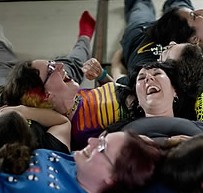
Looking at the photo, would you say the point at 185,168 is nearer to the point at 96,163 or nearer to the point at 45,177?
the point at 96,163

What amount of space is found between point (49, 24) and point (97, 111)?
80 centimetres

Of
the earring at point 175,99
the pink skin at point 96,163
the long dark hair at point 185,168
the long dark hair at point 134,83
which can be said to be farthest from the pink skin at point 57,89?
the long dark hair at point 185,168

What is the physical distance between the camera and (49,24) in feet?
7.99

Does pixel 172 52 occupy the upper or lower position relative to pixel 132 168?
upper

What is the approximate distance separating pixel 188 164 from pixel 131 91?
2.13 ft

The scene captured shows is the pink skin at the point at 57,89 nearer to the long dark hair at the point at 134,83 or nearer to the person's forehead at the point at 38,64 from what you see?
the person's forehead at the point at 38,64

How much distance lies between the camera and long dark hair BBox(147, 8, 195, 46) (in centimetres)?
199

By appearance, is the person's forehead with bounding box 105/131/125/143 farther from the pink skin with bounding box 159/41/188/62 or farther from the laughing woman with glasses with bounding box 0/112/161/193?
the pink skin with bounding box 159/41/188/62

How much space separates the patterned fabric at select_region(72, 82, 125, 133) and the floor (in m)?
0.41

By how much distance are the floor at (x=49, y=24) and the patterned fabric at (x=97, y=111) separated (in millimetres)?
415

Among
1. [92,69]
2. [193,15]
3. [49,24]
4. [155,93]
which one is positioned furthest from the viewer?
[49,24]

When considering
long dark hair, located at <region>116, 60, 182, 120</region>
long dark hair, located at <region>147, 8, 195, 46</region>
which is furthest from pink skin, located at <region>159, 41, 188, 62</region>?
long dark hair, located at <region>147, 8, 195, 46</region>

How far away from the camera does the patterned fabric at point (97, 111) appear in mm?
1748

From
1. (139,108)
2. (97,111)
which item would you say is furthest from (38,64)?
(139,108)
